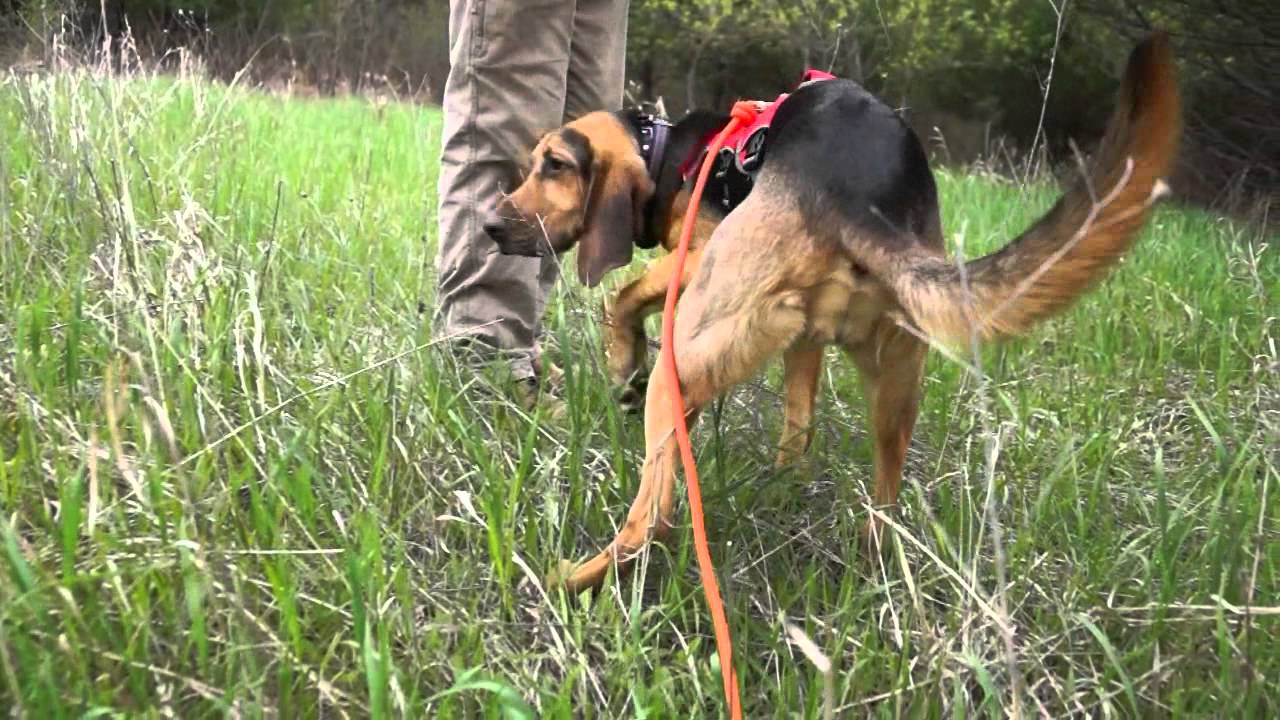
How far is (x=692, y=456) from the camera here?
5.89 feet

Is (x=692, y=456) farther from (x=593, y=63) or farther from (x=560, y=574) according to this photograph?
(x=593, y=63)

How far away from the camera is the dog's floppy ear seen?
2283mm

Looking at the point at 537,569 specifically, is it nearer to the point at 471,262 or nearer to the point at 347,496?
the point at 347,496

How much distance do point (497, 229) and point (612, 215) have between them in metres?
0.29

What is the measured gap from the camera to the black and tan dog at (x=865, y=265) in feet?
4.78

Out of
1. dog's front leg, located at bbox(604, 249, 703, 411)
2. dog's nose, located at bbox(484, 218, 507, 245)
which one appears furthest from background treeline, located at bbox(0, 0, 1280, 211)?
dog's front leg, located at bbox(604, 249, 703, 411)

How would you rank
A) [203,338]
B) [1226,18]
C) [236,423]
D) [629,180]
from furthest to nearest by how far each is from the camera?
1. [1226,18]
2. [629,180]
3. [203,338]
4. [236,423]

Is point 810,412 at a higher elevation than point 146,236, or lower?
lower

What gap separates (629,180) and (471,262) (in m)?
0.52

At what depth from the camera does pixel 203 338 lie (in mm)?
2053

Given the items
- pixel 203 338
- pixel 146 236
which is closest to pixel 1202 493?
pixel 203 338

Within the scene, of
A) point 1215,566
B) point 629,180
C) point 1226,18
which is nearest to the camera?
point 1215,566

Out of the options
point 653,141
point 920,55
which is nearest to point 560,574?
point 653,141

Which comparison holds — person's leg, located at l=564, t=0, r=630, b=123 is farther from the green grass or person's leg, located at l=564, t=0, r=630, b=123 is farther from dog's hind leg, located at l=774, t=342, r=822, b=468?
dog's hind leg, located at l=774, t=342, r=822, b=468
